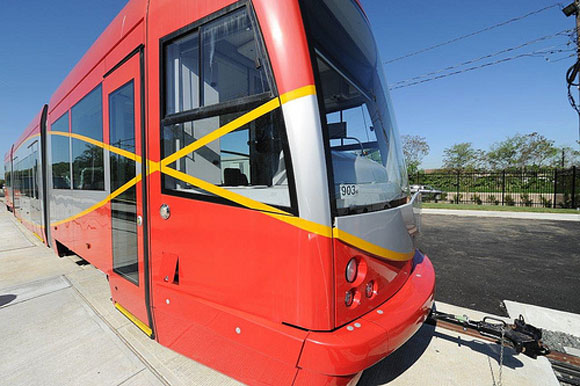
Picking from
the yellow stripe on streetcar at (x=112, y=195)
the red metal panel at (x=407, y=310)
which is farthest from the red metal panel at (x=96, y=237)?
the red metal panel at (x=407, y=310)

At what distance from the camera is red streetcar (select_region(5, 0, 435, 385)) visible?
4.40 ft

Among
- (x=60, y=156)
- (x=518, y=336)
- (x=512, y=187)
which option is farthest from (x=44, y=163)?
(x=512, y=187)

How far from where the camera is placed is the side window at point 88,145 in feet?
9.39

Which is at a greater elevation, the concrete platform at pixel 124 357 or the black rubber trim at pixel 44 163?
the black rubber trim at pixel 44 163

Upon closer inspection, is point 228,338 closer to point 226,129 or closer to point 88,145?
point 226,129

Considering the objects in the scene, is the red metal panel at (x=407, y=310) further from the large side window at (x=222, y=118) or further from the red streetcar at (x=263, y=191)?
the large side window at (x=222, y=118)

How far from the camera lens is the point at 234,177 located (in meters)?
1.63

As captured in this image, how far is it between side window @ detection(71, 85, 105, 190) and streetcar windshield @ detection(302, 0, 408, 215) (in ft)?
7.95

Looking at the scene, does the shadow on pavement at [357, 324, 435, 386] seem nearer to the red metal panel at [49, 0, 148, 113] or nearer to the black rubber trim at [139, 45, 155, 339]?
the black rubber trim at [139, 45, 155, 339]

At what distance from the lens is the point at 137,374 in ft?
6.89

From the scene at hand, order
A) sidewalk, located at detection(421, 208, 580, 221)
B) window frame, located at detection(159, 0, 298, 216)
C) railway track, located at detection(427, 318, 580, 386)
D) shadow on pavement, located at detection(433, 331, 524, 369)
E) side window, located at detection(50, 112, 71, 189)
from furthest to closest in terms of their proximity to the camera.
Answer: sidewalk, located at detection(421, 208, 580, 221)
side window, located at detection(50, 112, 71, 189)
shadow on pavement, located at detection(433, 331, 524, 369)
railway track, located at detection(427, 318, 580, 386)
window frame, located at detection(159, 0, 298, 216)

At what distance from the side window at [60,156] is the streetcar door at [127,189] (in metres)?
1.88

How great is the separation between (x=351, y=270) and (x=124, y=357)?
2129mm

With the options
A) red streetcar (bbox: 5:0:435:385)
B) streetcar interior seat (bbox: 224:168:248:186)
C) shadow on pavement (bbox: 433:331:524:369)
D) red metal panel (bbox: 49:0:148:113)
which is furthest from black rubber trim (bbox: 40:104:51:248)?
shadow on pavement (bbox: 433:331:524:369)
